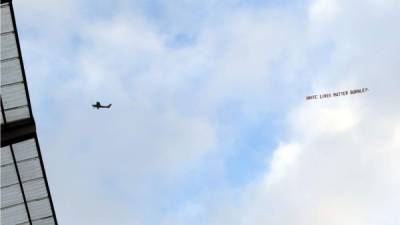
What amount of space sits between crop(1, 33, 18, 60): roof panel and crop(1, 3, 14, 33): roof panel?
1.33ft

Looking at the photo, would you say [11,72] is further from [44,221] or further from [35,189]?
[44,221]

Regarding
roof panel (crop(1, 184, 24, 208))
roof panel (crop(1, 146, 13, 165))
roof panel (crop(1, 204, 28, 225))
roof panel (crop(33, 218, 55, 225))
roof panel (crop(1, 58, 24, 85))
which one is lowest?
roof panel (crop(33, 218, 55, 225))

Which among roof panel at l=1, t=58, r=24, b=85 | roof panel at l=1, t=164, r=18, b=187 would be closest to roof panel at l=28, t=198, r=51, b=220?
roof panel at l=1, t=164, r=18, b=187

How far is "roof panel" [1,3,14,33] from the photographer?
35594mm

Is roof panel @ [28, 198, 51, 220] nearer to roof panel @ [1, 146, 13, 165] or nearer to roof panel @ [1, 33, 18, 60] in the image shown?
roof panel @ [1, 146, 13, 165]

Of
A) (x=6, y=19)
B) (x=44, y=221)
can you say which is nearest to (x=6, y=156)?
(x=44, y=221)

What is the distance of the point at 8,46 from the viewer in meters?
37.4

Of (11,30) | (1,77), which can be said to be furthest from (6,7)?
(1,77)

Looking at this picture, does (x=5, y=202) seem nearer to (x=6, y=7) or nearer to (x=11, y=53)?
(x=11, y=53)

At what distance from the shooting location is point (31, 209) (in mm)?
44625

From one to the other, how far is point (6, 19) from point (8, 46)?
187cm

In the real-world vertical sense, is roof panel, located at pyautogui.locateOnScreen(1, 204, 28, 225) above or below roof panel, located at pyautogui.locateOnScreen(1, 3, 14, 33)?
below

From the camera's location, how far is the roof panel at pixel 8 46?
121 feet

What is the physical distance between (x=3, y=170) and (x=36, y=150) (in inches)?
104
